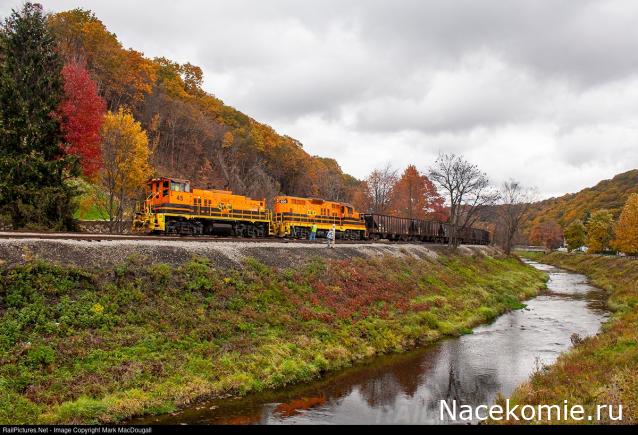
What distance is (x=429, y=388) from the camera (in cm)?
1452

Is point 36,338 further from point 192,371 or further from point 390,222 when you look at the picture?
point 390,222

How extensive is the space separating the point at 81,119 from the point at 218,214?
34.0 feet

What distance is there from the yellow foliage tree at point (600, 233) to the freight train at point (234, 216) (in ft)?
185

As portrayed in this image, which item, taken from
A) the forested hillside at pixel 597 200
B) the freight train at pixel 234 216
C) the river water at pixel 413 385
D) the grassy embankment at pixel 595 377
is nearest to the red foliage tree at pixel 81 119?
the freight train at pixel 234 216

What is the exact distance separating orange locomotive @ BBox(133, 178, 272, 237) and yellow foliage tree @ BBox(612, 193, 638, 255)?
52829 mm

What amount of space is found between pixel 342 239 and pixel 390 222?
9.31 meters

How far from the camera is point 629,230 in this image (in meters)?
57.8

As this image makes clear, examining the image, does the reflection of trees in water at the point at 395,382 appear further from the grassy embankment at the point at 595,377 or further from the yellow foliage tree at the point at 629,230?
the yellow foliage tree at the point at 629,230

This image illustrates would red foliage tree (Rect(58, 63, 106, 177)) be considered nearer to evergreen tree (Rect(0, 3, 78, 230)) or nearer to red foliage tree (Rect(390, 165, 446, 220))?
evergreen tree (Rect(0, 3, 78, 230))

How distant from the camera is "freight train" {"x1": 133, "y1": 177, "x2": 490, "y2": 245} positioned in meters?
27.0

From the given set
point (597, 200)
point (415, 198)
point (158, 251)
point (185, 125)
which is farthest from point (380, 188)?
point (597, 200)

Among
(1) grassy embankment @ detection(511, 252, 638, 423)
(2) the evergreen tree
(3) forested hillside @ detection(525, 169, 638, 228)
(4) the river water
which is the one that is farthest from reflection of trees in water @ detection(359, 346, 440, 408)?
(3) forested hillside @ detection(525, 169, 638, 228)

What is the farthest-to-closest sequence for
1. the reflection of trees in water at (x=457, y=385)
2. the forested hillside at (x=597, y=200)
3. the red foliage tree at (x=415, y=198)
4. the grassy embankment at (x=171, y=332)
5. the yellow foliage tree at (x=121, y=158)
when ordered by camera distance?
1. the forested hillside at (x=597, y=200)
2. the red foliage tree at (x=415, y=198)
3. the yellow foliage tree at (x=121, y=158)
4. the reflection of trees in water at (x=457, y=385)
5. the grassy embankment at (x=171, y=332)

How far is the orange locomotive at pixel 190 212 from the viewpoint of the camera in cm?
2671
